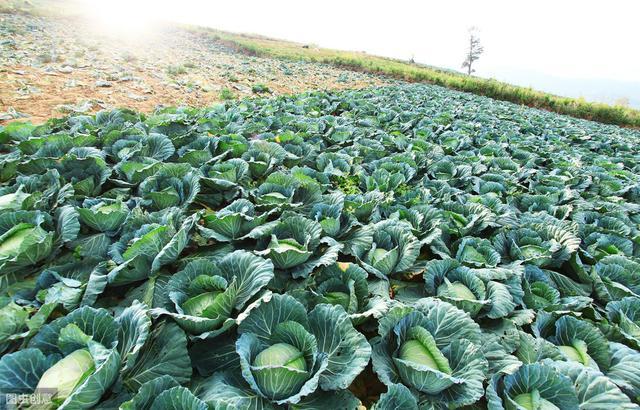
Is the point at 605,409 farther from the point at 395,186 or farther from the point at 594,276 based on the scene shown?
the point at 395,186

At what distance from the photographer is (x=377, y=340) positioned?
241 centimetres

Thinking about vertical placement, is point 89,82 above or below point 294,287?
above

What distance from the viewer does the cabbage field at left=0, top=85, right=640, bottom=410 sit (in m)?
1.93

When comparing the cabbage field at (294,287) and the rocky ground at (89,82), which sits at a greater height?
the rocky ground at (89,82)

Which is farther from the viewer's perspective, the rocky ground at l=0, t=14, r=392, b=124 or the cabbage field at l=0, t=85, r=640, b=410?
the rocky ground at l=0, t=14, r=392, b=124

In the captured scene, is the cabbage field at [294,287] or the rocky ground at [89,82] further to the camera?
the rocky ground at [89,82]

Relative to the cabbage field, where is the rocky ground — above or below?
above

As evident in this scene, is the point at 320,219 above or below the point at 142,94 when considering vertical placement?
below

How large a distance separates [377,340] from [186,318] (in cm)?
133

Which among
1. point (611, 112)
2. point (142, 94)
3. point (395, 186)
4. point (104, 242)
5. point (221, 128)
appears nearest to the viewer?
point (104, 242)

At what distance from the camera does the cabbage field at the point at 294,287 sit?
1.93 metres

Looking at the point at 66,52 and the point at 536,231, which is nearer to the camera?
the point at 536,231

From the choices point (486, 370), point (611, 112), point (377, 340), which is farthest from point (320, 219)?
point (611, 112)

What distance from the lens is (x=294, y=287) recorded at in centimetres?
274
